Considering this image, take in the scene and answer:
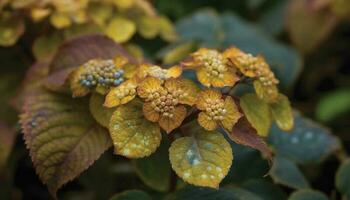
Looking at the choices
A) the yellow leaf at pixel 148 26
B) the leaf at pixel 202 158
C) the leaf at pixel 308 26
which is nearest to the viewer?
the leaf at pixel 202 158

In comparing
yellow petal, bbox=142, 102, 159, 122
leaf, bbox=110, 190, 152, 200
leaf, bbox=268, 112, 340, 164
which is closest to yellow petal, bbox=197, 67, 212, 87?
yellow petal, bbox=142, 102, 159, 122

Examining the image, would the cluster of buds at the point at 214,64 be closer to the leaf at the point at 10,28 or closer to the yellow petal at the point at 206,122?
the yellow petal at the point at 206,122

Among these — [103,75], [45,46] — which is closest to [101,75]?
[103,75]

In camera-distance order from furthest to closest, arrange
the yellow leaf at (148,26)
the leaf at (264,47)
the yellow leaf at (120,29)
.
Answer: the leaf at (264,47)
the yellow leaf at (148,26)
the yellow leaf at (120,29)

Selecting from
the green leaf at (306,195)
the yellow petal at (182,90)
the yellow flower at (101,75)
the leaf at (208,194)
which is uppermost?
the yellow petal at (182,90)

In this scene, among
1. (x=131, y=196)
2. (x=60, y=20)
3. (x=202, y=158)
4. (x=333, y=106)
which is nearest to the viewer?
(x=202, y=158)

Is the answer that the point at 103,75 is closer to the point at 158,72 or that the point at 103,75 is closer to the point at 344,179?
the point at 158,72

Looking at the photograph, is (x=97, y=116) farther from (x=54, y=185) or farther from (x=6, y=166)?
(x=6, y=166)

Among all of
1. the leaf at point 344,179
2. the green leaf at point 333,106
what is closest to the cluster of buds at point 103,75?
the leaf at point 344,179
